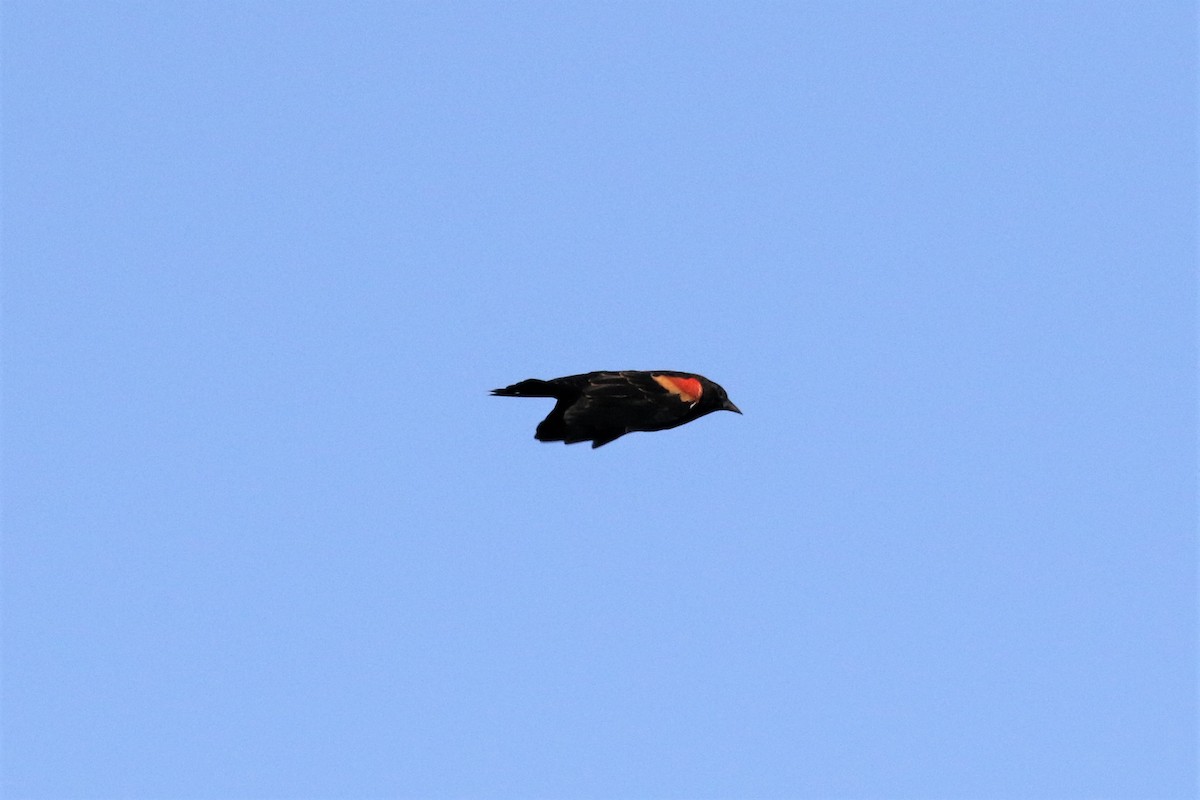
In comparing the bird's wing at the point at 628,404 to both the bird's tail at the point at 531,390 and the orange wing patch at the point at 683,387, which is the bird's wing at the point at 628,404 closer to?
the orange wing patch at the point at 683,387

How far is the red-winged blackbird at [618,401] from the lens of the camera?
32250 millimetres

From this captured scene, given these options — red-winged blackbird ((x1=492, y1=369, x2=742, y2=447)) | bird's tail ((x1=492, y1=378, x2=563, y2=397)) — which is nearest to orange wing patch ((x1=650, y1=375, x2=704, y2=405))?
red-winged blackbird ((x1=492, y1=369, x2=742, y2=447))

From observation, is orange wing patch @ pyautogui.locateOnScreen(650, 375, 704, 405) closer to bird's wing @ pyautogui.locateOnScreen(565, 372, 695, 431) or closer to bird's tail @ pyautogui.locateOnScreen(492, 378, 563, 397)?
bird's wing @ pyautogui.locateOnScreen(565, 372, 695, 431)

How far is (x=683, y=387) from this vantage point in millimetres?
34438

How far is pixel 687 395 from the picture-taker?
34.4 m

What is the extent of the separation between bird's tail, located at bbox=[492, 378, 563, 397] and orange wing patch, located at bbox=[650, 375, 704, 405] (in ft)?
5.63

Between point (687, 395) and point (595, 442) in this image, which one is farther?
point (687, 395)

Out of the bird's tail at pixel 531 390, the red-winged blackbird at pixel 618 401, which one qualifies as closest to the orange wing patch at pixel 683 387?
the red-winged blackbird at pixel 618 401

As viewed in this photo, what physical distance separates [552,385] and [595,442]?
86.8 inches

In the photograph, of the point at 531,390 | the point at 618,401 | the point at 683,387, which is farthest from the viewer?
the point at 683,387

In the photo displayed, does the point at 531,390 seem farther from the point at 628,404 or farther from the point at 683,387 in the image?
the point at 683,387

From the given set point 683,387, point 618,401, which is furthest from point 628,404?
point 683,387

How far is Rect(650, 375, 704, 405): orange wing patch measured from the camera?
112 feet

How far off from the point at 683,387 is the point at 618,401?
1831 mm
